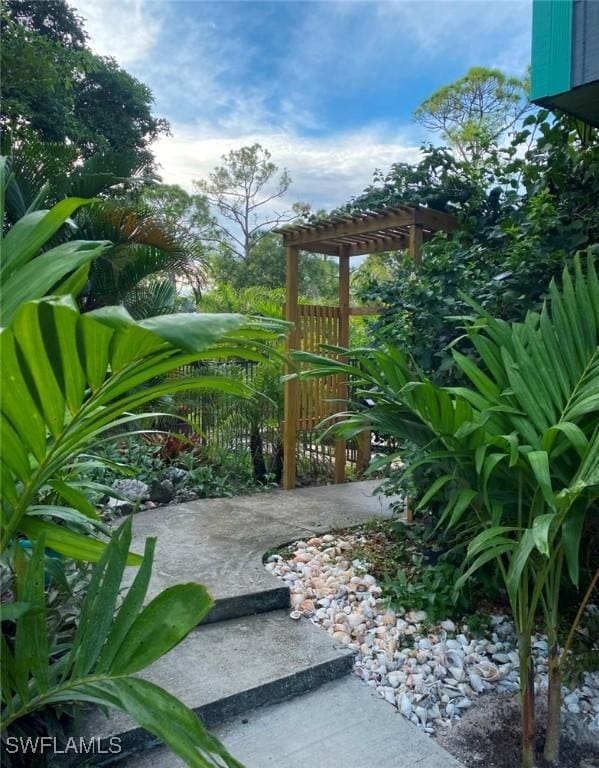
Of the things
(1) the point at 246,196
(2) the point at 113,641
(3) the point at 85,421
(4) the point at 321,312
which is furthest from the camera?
(1) the point at 246,196

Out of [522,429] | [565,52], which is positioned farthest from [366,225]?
[522,429]

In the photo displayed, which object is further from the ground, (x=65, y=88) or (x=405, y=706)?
(x=65, y=88)

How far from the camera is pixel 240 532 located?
11.4 ft

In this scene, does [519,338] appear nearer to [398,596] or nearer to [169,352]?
[169,352]

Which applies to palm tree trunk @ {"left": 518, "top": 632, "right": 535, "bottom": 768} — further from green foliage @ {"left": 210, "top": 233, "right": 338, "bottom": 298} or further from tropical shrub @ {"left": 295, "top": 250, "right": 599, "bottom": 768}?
green foliage @ {"left": 210, "top": 233, "right": 338, "bottom": 298}

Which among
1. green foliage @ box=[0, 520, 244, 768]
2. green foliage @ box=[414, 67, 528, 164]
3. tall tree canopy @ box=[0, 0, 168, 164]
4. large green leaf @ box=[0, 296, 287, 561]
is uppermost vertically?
green foliage @ box=[414, 67, 528, 164]

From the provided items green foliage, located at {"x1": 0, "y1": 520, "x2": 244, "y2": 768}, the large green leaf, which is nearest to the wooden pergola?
green foliage, located at {"x1": 0, "y1": 520, "x2": 244, "y2": 768}

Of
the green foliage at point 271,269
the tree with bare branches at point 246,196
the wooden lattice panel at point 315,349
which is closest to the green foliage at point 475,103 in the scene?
the green foliage at point 271,269

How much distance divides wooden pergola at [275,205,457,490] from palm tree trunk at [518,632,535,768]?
2783 mm

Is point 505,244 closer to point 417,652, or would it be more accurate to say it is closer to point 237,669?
point 417,652

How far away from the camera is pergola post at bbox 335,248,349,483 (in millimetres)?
5008

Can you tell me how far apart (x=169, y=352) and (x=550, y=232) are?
2.41m

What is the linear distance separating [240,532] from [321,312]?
2.33 metres

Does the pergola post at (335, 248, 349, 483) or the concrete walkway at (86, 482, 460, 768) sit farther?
the pergola post at (335, 248, 349, 483)
